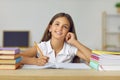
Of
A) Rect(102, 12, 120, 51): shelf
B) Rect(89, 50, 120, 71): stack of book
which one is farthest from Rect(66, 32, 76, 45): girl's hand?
Rect(102, 12, 120, 51): shelf

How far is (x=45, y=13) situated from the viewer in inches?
181

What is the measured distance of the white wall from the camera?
14.9 ft

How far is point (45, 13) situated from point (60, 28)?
3.16 m

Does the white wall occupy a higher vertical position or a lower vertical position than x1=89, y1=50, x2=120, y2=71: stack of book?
higher

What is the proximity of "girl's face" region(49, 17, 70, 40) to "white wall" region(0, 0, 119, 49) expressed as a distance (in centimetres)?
305

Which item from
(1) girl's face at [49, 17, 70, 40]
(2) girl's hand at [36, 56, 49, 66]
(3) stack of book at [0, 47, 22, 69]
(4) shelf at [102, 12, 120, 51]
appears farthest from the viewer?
(4) shelf at [102, 12, 120, 51]

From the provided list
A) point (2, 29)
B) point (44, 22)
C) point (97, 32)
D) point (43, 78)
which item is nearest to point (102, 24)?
point (97, 32)

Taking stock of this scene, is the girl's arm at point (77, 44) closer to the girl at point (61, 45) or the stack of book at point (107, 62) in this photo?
the girl at point (61, 45)

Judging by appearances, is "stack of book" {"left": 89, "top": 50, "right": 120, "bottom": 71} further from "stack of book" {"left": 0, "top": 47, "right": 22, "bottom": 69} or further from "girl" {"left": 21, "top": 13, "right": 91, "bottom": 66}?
"girl" {"left": 21, "top": 13, "right": 91, "bottom": 66}

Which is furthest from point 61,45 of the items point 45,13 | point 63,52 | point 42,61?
point 45,13

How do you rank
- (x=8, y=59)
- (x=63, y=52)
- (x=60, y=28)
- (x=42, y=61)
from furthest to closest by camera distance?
(x=63, y=52), (x=60, y=28), (x=42, y=61), (x=8, y=59)

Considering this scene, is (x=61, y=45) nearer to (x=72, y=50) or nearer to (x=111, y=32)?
(x=72, y=50)

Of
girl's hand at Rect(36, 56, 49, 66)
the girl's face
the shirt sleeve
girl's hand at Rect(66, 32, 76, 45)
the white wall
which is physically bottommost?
girl's hand at Rect(36, 56, 49, 66)

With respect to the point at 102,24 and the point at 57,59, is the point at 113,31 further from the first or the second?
the point at 57,59
